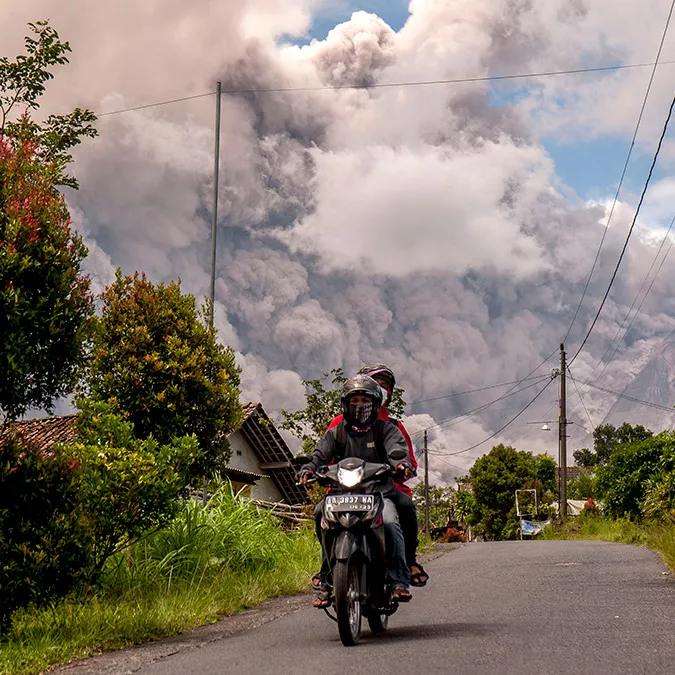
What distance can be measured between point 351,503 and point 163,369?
6.19 metres

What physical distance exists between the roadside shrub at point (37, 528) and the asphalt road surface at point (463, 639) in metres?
0.85

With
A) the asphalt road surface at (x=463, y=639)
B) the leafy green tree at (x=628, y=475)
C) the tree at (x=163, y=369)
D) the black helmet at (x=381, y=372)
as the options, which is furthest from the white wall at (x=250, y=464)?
the black helmet at (x=381, y=372)

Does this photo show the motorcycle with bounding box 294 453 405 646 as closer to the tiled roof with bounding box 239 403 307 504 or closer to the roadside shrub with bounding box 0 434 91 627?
the roadside shrub with bounding box 0 434 91 627

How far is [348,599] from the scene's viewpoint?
20.3ft

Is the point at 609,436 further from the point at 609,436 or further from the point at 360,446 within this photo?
the point at 360,446

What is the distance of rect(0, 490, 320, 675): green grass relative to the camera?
Result: 22.0ft

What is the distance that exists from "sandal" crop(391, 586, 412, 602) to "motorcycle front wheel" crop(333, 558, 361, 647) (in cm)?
29

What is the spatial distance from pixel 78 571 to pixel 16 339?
183 centimetres

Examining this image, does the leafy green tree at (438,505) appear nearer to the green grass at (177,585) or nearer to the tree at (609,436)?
the tree at (609,436)

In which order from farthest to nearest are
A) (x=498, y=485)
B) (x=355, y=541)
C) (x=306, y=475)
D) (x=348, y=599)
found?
(x=498, y=485), (x=306, y=475), (x=355, y=541), (x=348, y=599)

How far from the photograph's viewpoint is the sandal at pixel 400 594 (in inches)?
263

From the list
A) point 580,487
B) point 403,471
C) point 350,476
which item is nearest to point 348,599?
point 350,476

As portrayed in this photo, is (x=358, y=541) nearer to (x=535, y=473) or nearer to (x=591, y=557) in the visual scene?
(x=591, y=557)

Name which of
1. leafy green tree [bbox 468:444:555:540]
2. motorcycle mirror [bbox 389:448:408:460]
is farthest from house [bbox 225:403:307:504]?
leafy green tree [bbox 468:444:555:540]
